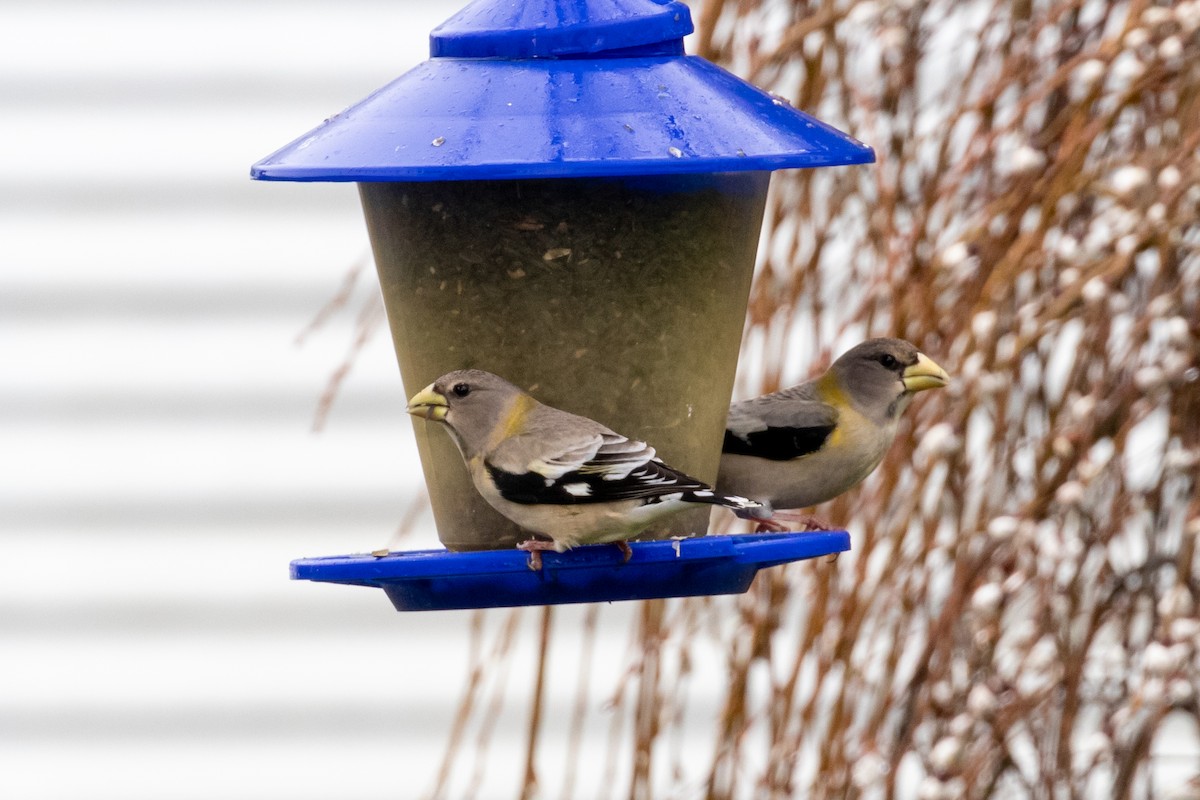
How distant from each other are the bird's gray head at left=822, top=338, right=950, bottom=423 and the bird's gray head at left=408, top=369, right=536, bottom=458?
2.99 ft

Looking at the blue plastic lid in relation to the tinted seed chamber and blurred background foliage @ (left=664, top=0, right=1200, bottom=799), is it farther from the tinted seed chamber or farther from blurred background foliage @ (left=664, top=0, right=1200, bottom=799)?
blurred background foliage @ (left=664, top=0, right=1200, bottom=799)

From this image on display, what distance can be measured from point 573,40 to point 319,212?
3172 millimetres

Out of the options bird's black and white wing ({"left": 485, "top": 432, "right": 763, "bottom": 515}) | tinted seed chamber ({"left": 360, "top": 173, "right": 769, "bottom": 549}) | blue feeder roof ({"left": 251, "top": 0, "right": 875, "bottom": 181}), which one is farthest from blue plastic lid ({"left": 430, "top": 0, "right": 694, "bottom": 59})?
bird's black and white wing ({"left": 485, "top": 432, "right": 763, "bottom": 515})

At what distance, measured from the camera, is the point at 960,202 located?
437 cm

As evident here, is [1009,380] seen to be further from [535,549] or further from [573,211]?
[535,549]

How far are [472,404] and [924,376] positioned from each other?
1.08 m

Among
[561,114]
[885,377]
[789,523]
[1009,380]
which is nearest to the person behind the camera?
[561,114]

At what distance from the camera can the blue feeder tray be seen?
3.00 metres

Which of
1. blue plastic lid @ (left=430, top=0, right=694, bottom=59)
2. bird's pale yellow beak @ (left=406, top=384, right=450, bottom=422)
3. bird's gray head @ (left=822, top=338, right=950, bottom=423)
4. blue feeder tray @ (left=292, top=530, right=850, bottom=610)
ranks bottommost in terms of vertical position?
blue feeder tray @ (left=292, top=530, right=850, bottom=610)

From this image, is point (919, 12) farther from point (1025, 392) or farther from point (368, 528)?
point (368, 528)

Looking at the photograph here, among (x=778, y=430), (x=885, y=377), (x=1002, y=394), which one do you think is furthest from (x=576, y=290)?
(x=1002, y=394)

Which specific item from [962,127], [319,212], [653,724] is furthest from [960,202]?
[319,212]

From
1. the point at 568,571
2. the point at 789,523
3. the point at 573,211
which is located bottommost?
the point at 789,523

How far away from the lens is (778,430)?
12.6ft
